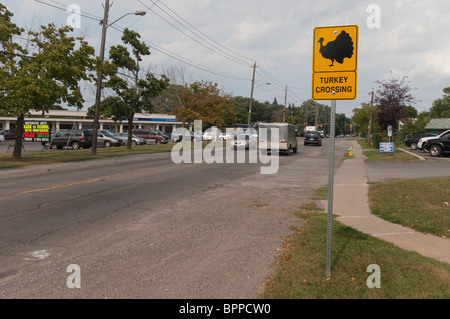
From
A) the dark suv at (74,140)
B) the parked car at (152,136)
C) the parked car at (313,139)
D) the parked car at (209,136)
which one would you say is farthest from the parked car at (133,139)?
the parked car at (313,139)

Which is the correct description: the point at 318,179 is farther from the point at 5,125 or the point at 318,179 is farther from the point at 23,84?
the point at 5,125

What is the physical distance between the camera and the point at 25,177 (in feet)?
44.4

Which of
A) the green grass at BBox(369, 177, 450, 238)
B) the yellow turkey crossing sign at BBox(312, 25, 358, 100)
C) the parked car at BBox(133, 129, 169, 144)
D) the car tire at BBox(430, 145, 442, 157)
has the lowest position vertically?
the green grass at BBox(369, 177, 450, 238)

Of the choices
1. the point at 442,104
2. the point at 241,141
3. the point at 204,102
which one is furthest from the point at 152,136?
the point at 442,104

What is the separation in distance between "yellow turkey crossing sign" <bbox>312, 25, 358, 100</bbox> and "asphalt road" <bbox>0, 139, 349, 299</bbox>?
245 cm

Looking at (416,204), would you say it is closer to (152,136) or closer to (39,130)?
(39,130)

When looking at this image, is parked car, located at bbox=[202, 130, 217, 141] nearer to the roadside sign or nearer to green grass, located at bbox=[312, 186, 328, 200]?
the roadside sign

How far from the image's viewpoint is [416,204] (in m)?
8.87

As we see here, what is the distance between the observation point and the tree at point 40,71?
17.2 metres

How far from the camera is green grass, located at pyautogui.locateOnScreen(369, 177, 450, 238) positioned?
286 inches

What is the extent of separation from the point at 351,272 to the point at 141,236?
357 cm

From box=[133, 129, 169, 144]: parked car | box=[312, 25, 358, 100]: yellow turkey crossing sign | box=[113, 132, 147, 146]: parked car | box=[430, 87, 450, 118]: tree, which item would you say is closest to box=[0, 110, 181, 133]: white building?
box=[133, 129, 169, 144]: parked car

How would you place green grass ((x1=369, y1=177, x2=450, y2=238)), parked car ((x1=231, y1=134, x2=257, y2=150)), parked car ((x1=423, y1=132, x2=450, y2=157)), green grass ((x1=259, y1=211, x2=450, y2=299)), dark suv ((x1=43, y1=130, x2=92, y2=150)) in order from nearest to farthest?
green grass ((x1=259, y1=211, x2=450, y2=299))
green grass ((x1=369, y1=177, x2=450, y2=238))
parked car ((x1=423, y1=132, x2=450, y2=157))
dark suv ((x1=43, y1=130, x2=92, y2=150))
parked car ((x1=231, y1=134, x2=257, y2=150))
